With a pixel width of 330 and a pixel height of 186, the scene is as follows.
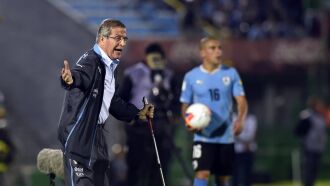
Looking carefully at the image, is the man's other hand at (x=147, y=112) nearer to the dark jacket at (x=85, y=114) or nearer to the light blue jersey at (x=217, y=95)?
the dark jacket at (x=85, y=114)

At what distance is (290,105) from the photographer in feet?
94.4

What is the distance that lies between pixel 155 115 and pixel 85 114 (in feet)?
18.1

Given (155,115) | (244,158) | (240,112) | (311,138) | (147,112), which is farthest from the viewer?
(311,138)

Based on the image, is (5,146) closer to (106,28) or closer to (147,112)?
(147,112)

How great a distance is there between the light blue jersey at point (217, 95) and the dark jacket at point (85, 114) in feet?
13.2

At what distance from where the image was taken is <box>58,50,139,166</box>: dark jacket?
991 centimetres

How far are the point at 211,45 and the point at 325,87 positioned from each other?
14.8 meters

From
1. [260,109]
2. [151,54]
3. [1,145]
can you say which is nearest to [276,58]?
[260,109]

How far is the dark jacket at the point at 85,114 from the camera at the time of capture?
32.5 feet

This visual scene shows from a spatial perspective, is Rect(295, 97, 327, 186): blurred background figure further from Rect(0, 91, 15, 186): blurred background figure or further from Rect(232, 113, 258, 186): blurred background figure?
Rect(0, 91, 15, 186): blurred background figure

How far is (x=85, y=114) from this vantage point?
9.98 m

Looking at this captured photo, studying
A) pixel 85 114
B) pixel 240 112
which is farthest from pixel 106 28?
pixel 240 112

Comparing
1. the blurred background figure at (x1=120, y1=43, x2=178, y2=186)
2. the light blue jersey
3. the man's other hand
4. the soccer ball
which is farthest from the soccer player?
the man's other hand

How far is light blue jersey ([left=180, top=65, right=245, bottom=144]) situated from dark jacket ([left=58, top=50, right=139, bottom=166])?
402 cm
